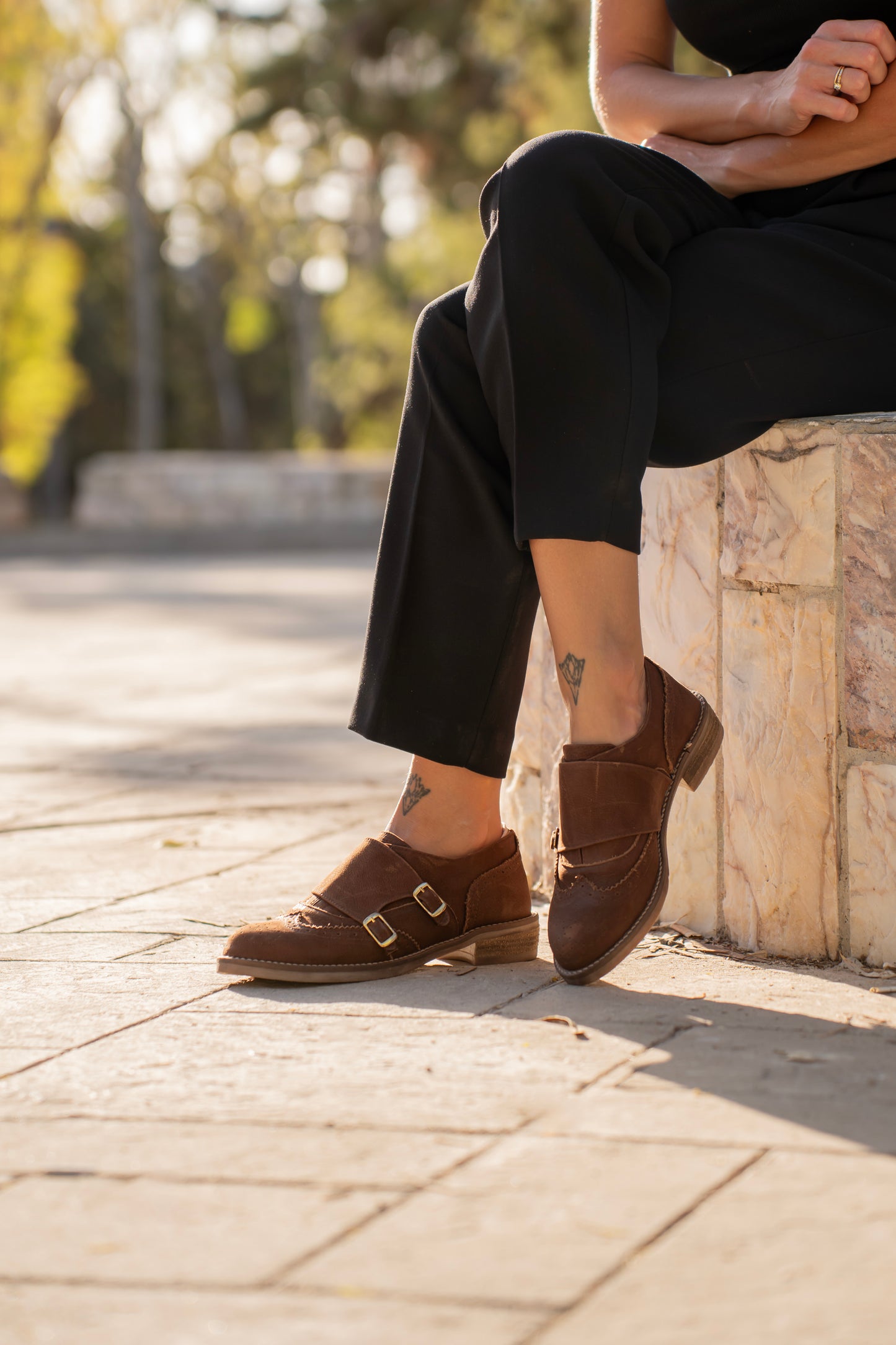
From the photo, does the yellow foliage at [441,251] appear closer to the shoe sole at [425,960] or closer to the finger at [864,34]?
the finger at [864,34]

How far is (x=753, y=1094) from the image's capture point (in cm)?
140

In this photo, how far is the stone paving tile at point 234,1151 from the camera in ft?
4.10

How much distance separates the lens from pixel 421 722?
5.95 ft

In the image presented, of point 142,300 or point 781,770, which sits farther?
point 142,300

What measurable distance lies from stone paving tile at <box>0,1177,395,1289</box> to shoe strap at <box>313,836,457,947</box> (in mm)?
587

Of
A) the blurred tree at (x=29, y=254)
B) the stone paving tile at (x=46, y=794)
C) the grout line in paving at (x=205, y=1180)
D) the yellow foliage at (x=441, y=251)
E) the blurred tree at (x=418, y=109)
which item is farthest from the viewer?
the blurred tree at (x=29, y=254)

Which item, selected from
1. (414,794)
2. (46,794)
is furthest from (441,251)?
(414,794)

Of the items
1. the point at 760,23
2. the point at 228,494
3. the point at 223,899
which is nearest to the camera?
the point at 760,23

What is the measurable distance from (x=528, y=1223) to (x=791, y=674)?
3.03ft

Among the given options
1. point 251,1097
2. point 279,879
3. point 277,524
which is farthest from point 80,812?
point 277,524

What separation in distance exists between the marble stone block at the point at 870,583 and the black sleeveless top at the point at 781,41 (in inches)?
10.3

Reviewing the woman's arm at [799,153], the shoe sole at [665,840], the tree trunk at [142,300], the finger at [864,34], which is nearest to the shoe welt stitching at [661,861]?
the shoe sole at [665,840]

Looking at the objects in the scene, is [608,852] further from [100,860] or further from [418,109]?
[418,109]

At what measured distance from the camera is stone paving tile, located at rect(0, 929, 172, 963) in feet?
6.46
